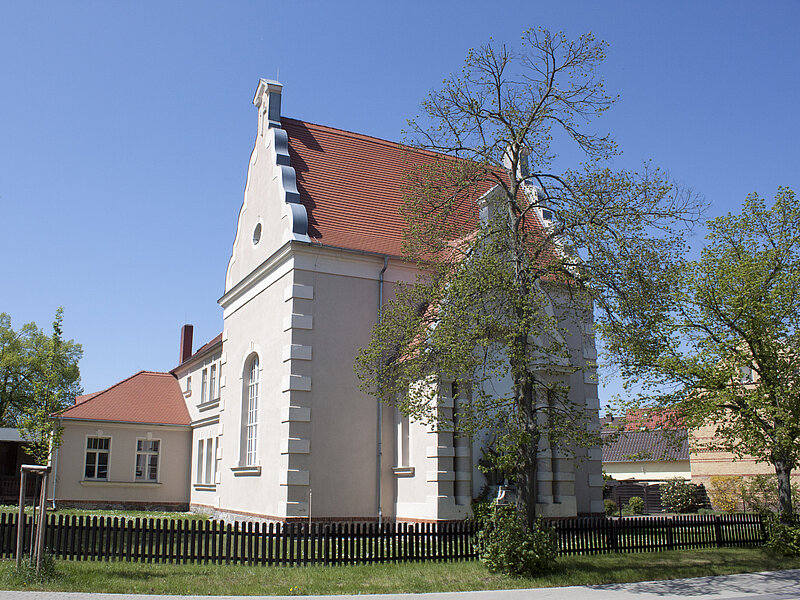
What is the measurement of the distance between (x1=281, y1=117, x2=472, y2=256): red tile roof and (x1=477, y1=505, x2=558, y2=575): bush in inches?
370

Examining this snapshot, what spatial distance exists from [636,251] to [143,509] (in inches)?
1059

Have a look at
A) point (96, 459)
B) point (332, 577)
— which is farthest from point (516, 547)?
point (96, 459)

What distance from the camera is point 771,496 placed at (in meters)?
33.4

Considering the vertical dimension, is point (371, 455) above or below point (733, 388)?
below

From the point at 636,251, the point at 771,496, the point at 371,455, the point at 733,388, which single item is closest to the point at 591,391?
the point at 733,388

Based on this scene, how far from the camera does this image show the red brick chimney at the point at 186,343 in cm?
4256

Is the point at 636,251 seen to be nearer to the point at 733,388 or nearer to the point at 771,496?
the point at 733,388

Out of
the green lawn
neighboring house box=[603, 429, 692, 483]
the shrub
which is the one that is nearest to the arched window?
the green lawn

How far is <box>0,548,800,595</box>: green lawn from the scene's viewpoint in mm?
12102

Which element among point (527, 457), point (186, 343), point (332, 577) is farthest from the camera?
point (186, 343)

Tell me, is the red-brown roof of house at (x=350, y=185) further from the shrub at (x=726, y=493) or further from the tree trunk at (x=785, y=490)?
the shrub at (x=726, y=493)

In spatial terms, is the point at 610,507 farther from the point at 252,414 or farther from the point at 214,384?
the point at 252,414

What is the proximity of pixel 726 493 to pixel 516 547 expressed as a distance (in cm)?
2712

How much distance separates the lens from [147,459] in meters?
34.2
